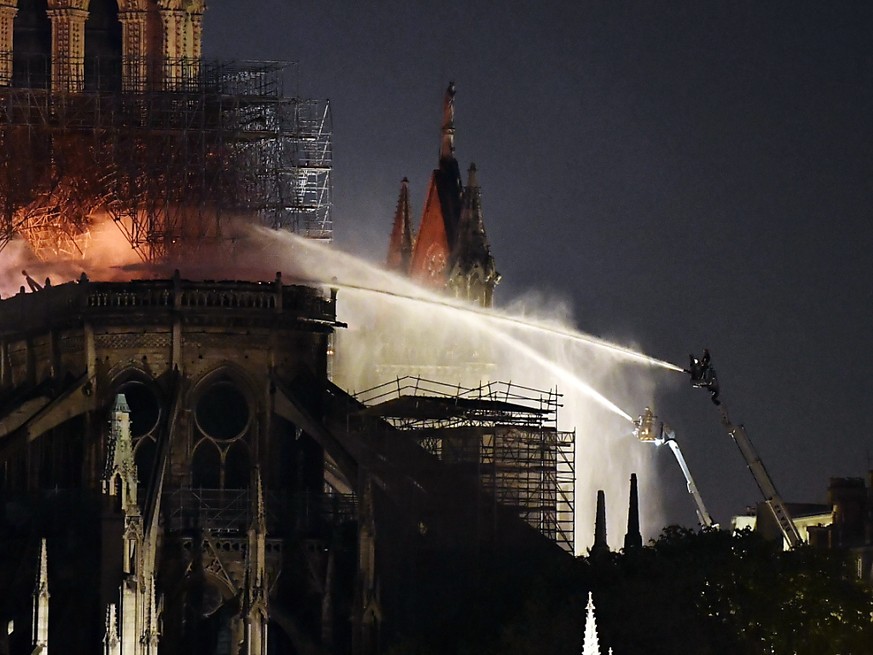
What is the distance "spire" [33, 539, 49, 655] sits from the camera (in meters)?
111

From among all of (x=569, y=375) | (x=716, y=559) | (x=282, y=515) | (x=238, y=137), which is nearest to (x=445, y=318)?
(x=569, y=375)

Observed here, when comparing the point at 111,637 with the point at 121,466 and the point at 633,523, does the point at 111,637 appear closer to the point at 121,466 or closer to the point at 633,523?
the point at 121,466

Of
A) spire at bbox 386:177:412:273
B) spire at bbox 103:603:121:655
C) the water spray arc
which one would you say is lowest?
spire at bbox 103:603:121:655

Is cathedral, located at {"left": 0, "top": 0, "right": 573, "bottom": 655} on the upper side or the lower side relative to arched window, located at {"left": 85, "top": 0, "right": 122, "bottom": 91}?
lower

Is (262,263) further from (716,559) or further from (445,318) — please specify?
(716,559)

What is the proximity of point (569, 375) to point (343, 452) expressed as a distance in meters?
28.6

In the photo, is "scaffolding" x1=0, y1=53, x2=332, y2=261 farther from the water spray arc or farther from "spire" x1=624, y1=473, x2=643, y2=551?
"spire" x1=624, y1=473, x2=643, y2=551

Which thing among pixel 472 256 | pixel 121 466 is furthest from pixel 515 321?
pixel 121 466

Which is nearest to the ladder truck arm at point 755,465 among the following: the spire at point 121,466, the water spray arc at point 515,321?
the water spray arc at point 515,321

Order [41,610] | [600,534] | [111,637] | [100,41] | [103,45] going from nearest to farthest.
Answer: [111,637] → [41,610] → [600,534] → [103,45] → [100,41]

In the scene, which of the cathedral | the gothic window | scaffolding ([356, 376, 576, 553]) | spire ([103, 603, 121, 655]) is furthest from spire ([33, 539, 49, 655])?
scaffolding ([356, 376, 576, 553])

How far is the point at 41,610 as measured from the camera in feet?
367

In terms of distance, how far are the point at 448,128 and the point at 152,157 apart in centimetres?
2220

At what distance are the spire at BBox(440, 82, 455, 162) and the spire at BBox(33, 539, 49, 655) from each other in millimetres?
45008
